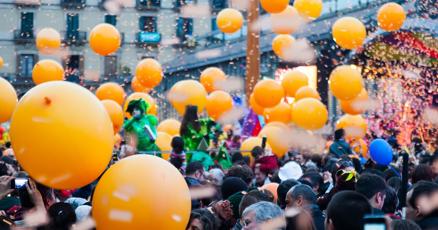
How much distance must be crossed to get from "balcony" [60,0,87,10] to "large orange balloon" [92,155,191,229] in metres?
34.6

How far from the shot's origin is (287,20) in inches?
388

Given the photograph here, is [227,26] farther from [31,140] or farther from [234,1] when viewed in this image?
[31,140]

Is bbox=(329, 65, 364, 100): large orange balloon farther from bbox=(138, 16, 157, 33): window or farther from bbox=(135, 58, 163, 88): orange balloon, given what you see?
bbox=(138, 16, 157, 33): window

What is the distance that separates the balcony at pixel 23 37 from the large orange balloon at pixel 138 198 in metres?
36.9

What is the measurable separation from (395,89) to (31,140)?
11.3 meters

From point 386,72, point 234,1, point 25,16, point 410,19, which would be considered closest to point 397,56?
point 386,72

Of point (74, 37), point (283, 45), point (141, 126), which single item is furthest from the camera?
point (74, 37)

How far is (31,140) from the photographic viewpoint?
311cm

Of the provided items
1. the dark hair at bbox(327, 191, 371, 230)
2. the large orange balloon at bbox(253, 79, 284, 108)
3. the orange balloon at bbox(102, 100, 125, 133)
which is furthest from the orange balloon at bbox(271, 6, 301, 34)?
the dark hair at bbox(327, 191, 371, 230)

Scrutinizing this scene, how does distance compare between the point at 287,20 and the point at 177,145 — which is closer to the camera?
the point at 177,145

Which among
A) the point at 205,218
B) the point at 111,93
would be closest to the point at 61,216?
the point at 205,218

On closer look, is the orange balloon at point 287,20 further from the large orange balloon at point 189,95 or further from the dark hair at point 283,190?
the dark hair at point 283,190

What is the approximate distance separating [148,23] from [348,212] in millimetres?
35289

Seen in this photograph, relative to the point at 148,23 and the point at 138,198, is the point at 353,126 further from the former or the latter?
the point at 148,23
